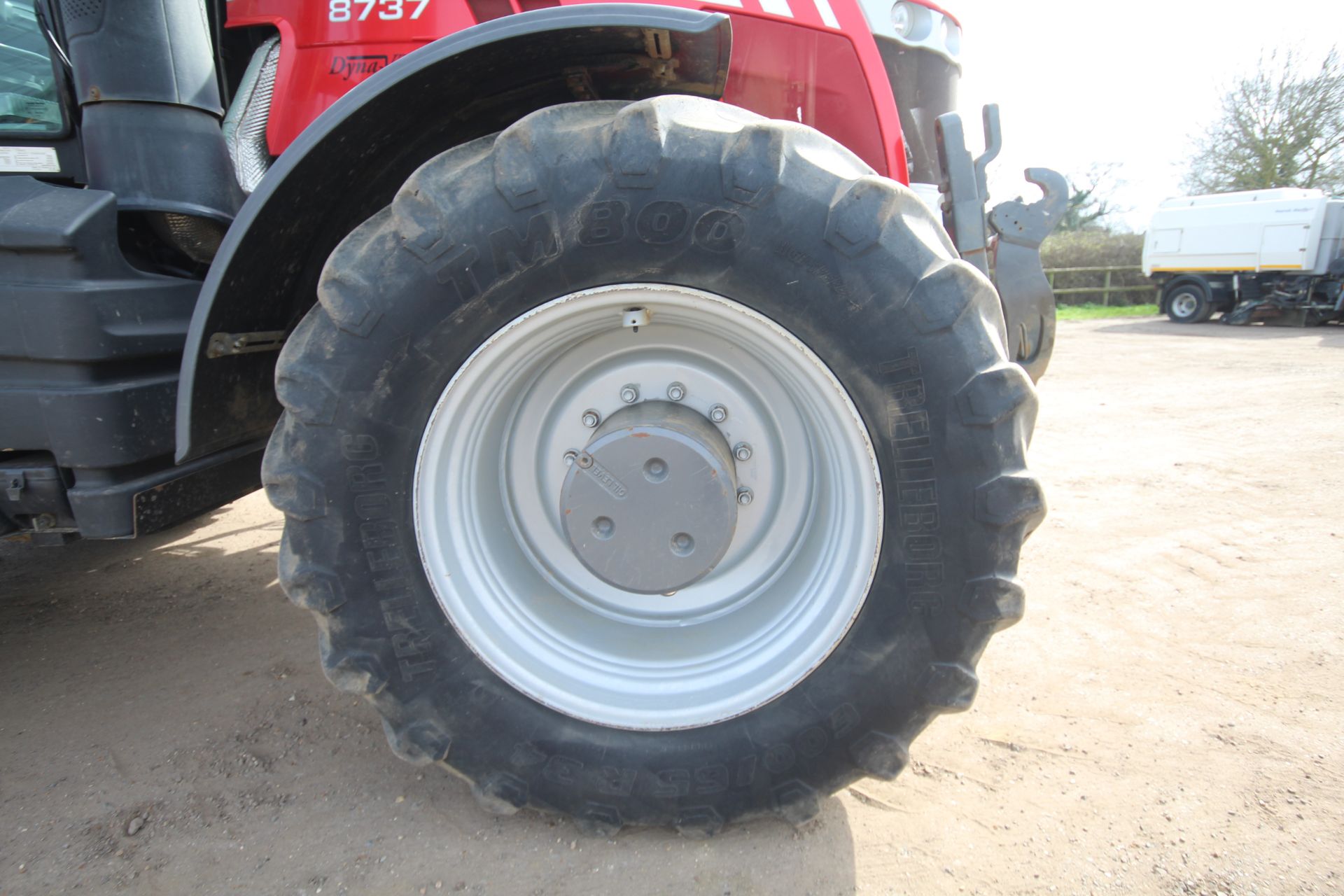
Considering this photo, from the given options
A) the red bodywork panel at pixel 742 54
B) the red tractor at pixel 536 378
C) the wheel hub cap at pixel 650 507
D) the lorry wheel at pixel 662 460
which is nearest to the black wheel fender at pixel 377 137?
the red tractor at pixel 536 378

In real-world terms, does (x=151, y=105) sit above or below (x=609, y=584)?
above

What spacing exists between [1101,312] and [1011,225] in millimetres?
19922

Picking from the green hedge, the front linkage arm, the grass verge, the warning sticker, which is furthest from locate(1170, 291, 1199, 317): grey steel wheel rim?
the warning sticker

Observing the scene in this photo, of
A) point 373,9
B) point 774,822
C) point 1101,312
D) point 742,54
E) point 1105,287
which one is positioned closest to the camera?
point 774,822

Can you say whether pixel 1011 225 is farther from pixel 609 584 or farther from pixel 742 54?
pixel 609 584

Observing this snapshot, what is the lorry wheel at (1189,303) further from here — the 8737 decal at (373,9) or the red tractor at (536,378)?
the 8737 decal at (373,9)

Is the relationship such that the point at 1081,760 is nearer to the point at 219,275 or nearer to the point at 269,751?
the point at 269,751

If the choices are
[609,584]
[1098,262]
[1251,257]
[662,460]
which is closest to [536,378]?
[662,460]

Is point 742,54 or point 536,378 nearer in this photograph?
point 536,378

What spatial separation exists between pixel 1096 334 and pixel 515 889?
15470 mm

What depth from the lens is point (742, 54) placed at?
2256mm

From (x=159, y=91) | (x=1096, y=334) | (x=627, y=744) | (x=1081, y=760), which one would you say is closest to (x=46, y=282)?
(x=159, y=91)

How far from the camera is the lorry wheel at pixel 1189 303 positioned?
1591cm

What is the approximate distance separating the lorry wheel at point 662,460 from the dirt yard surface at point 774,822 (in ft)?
0.73
